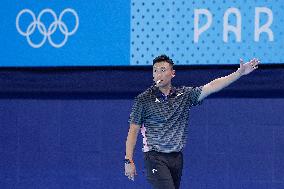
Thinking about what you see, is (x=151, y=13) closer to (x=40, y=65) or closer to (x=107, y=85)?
(x=107, y=85)

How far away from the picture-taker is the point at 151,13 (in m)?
7.50

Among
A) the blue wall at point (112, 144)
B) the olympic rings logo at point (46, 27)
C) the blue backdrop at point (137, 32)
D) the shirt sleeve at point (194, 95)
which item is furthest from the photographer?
the olympic rings logo at point (46, 27)

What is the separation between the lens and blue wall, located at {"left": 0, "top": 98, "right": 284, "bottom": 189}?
24.0ft

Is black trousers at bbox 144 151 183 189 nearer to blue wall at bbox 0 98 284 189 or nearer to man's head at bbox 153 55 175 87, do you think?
man's head at bbox 153 55 175 87

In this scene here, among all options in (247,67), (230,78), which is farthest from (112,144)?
(247,67)

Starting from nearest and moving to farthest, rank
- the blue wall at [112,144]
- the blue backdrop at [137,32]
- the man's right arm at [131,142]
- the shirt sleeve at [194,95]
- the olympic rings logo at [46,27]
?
1. the man's right arm at [131,142]
2. the shirt sleeve at [194,95]
3. the blue backdrop at [137,32]
4. the blue wall at [112,144]
5. the olympic rings logo at [46,27]

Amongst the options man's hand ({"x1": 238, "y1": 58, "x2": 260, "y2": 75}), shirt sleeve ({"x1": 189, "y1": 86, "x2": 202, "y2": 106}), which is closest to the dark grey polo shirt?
shirt sleeve ({"x1": 189, "y1": 86, "x2": 202, "y2": 106})

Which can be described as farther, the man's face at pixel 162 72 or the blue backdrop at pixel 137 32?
the blue backdrop at pixel 137 32

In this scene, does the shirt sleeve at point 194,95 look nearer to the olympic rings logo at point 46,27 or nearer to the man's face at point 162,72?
the man's face at point 162,72

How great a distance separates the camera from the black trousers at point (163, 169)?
5.72 m

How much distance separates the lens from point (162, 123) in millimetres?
5891

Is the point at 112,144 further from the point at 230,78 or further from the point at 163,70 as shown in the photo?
the point at 230,78

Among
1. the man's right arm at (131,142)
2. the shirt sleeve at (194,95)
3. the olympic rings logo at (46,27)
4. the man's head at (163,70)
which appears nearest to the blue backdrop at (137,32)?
the olympic rings logo at (46,27)

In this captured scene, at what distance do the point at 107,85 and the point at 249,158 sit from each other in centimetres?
183
